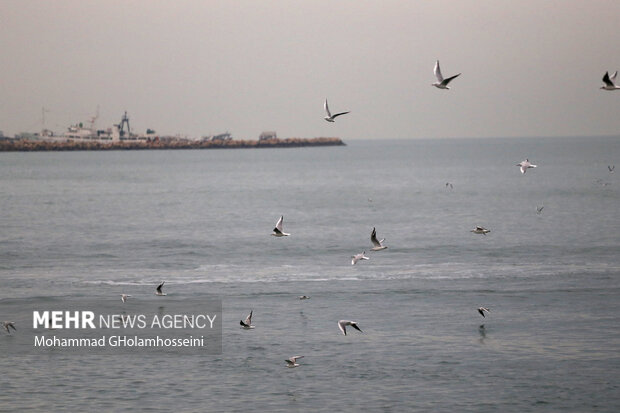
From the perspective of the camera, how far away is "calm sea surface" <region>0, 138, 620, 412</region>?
1053 inches

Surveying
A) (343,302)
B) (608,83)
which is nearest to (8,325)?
(343,302)

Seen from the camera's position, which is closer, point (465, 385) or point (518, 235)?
point (465, 385)

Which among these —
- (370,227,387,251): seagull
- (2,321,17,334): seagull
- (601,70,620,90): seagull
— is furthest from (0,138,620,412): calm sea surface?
(601,70,620,90): seagull

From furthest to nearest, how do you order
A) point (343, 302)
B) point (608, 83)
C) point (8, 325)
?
point (343, 302) → point (8, 325) → point (608, 83)

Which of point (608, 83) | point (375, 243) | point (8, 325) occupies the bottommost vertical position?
point (8, 325)

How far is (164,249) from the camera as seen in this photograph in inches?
2320

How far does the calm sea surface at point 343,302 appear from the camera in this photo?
2675 cm

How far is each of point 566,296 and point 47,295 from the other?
23.3 meters

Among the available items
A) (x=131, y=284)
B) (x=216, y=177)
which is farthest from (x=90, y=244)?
(x=216, y=177)

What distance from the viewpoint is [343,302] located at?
38.8 meters

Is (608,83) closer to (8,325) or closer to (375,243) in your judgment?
(375,243)

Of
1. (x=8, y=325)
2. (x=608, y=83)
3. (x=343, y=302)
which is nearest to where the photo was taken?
(x=608, y=83)

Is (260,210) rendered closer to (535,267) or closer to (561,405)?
(535,267)

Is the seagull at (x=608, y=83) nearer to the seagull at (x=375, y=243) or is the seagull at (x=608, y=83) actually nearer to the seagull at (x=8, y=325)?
the seagull at (x=375, y=243)
